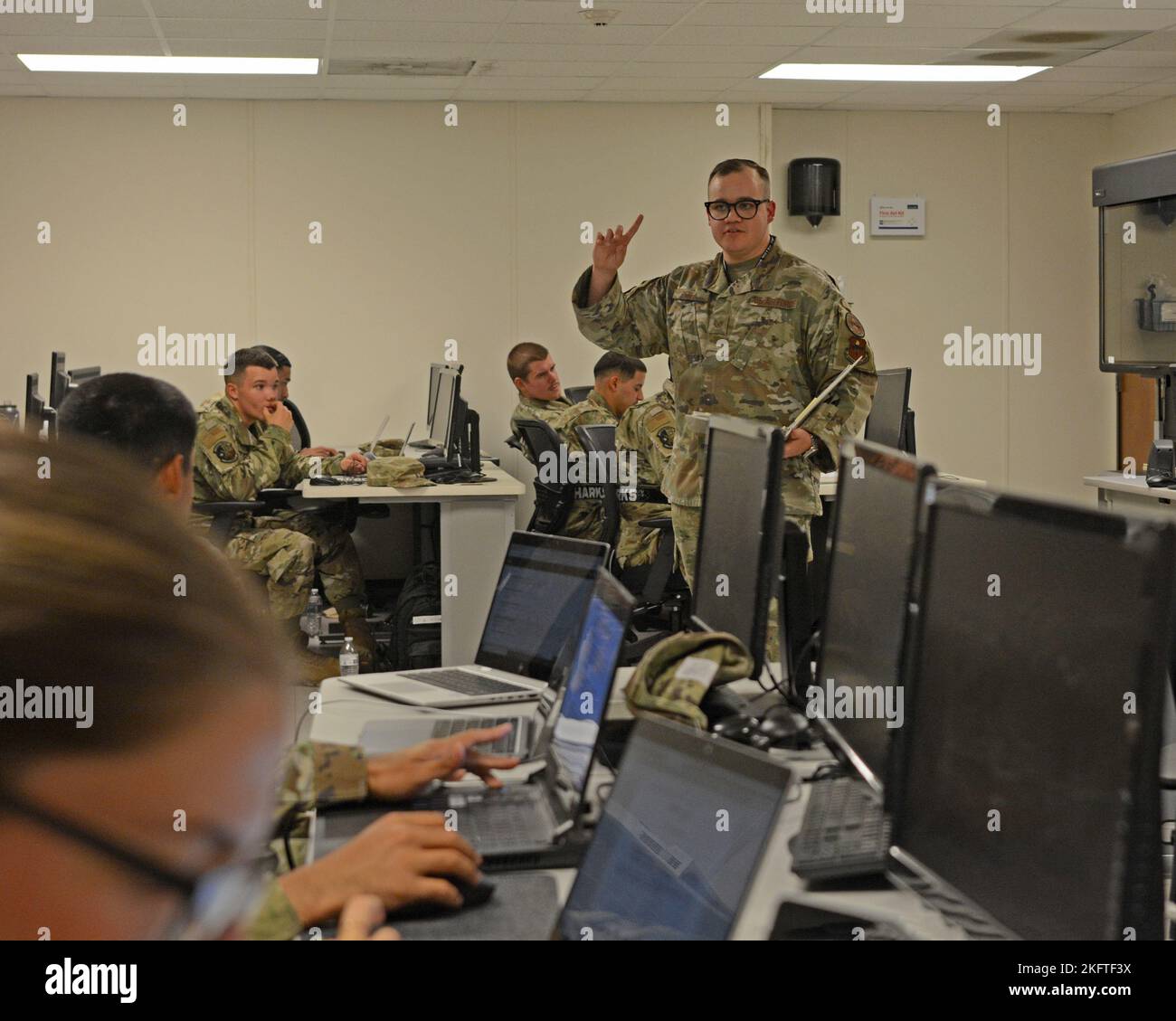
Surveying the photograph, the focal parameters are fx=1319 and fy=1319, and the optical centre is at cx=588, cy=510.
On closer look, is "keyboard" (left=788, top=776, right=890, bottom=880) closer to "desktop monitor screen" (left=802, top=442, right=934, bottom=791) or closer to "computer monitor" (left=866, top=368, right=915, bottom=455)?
"desktop monitor screen" (left=802, top=442, right=934, bottom=791)

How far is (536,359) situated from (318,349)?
6.43 ft

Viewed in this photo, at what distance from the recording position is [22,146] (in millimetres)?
7242

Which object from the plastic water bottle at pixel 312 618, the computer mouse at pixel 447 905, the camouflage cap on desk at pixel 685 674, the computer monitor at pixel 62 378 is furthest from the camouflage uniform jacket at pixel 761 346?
the computer monitor at pixel 62 378

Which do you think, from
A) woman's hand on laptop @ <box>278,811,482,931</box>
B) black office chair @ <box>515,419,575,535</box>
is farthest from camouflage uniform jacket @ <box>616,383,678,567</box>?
woman's hand on laptop @ <box>278,811,482,931</box>

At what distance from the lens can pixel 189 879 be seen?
0.36 meters

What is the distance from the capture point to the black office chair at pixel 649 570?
491cm

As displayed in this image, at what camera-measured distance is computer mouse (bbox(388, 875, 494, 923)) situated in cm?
138

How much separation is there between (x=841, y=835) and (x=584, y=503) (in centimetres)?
381

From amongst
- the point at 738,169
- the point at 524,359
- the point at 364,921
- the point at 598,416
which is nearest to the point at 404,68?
the point at 524,359

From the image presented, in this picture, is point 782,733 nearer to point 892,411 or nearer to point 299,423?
point 892,411
